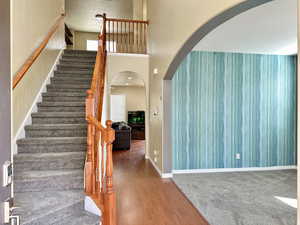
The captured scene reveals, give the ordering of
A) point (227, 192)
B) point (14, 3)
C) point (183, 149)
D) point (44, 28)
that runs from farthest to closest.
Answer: point (183, 149), point (44, 28), point (227, 192), point (14, 3)

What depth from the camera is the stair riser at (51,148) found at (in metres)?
2.99

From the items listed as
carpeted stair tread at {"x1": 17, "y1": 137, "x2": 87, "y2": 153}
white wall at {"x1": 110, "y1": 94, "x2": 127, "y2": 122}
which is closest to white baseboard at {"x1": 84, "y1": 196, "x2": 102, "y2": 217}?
carpeted stair tread at {"x1": 17, "y1": 137, "x2": 87, "y2": 153}

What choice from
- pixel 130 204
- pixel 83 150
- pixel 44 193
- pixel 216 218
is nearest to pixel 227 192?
pixel 216 218

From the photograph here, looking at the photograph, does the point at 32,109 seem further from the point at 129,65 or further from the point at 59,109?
the point at 129,65

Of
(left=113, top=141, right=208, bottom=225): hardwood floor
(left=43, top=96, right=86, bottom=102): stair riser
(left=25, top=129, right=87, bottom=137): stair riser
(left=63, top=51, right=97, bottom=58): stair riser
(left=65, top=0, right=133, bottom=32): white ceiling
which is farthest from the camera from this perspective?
(left=65, top=0, right=133, bottom=32): white ceiling

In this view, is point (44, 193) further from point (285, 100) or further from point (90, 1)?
point (90, 1)

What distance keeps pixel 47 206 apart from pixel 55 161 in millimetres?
718

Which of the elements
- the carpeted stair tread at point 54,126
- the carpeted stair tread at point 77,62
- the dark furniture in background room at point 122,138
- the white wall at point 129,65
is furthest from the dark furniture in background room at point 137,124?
the carpeted stair tread at point 54,126

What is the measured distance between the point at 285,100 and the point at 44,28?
569cm

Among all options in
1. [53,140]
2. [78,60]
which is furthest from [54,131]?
[78,60]

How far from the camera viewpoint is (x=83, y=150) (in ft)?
9.96

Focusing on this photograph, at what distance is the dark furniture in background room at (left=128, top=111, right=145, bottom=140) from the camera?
10016 mm

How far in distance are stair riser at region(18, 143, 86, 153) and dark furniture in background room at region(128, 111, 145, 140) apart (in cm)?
691

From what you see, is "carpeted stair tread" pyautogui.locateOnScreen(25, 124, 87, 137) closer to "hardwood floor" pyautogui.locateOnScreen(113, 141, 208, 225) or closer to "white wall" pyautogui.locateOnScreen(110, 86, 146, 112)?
"hardwood floor" pyautogui.locateOnScreen(113, 141, 208, 225)
